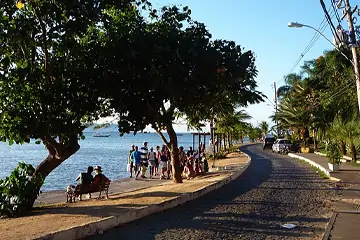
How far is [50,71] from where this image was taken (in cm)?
1131

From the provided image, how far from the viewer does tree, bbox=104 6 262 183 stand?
12078mm

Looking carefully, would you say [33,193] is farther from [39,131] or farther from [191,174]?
[191,174]

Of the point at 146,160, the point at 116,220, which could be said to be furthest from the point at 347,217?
the point at 146,160

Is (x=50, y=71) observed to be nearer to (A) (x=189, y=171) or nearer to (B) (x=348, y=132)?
(A) (x=189, y=171)

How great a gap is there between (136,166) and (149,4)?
11.1 metres

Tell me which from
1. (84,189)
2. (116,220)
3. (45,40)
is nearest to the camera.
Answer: (116,220)

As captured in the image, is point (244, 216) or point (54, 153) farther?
point (54, 153)

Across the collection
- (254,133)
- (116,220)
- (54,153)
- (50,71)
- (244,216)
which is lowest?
(244,216)

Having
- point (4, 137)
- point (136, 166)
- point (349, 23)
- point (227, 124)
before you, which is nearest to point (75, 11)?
point (4, 137)

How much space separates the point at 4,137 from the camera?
10742 millimetres

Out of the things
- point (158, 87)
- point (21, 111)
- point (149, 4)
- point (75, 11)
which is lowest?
point (21, 111)

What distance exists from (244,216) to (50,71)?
627 cm

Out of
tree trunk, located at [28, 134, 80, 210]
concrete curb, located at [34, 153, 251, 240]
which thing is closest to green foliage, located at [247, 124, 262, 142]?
concrete curb, located at [34, 153, 251, 240]

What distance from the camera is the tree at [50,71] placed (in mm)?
9938
